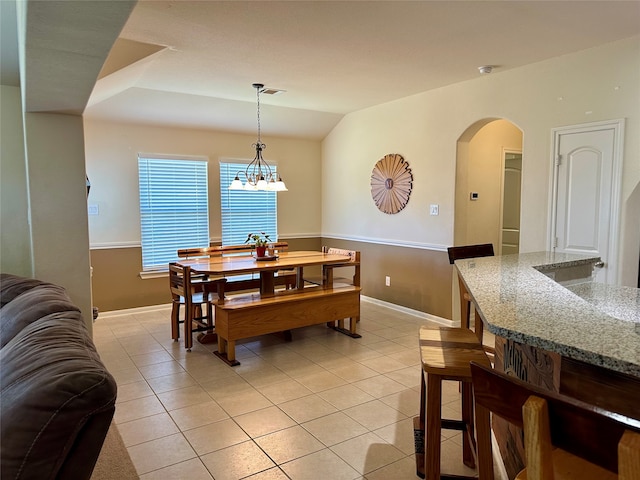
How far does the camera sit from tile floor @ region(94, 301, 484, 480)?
7.36ft

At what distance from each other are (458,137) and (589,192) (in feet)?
4.66

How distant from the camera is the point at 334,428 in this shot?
2594 millimetres

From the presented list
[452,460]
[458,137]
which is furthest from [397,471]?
[458,137]

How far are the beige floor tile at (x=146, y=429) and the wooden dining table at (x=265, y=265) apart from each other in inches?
49.5

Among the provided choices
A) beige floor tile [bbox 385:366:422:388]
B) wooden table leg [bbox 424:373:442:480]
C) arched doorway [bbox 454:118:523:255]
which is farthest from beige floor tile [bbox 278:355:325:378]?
arched doorway [bbox 454:118:523:255]

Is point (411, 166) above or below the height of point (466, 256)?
above

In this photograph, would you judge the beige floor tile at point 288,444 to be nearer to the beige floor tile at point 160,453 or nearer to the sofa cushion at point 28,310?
the beige floor tile at point 160,453

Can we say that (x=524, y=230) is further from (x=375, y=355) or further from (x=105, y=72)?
(x=105, y=72)

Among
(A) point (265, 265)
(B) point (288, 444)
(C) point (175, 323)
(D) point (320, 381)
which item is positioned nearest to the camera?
(B) point (288, 444)

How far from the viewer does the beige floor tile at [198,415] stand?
2.65 metres

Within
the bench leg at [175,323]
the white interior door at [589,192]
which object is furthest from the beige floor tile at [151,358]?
the white interior door at [589,192]

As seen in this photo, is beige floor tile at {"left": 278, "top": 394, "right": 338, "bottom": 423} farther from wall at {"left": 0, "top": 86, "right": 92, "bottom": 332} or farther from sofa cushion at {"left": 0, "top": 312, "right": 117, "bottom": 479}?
sofa cushion at {"left": 0, "top": 312, "right": 117, "bottom": 479}

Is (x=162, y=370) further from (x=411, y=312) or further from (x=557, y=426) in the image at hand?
(x=557, y=426)

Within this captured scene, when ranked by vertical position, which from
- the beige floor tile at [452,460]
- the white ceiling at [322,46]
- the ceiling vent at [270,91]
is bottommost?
the beige floor tile at [452,460]
